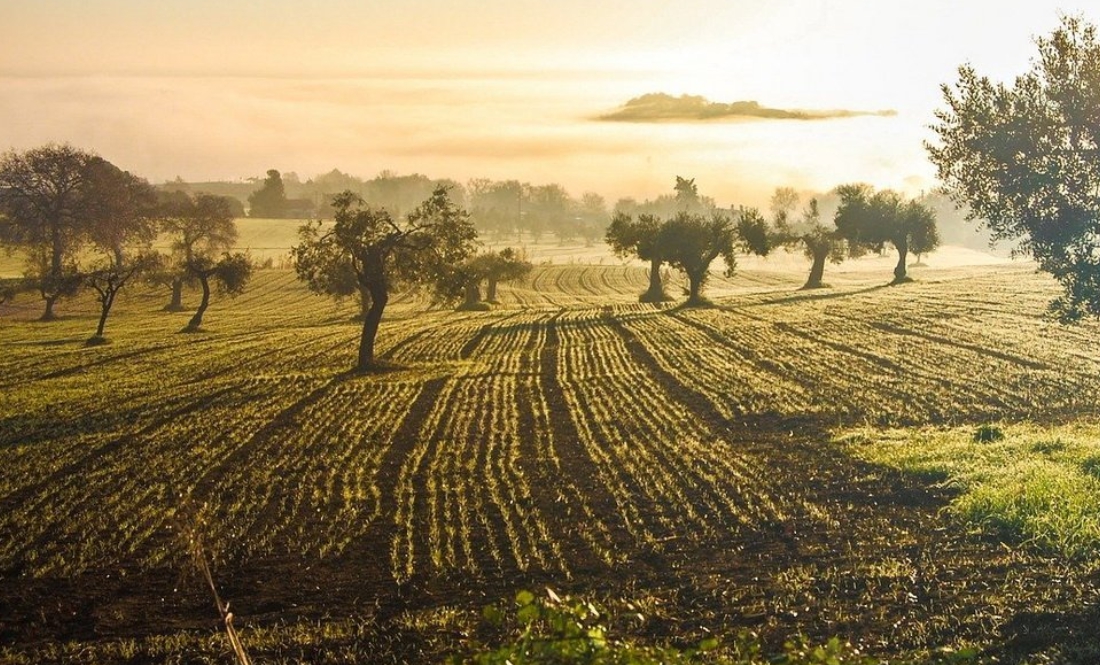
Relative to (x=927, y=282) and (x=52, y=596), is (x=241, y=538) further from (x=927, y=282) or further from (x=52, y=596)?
(x=927, y=282)

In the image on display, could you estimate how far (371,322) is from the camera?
5094 centimetres

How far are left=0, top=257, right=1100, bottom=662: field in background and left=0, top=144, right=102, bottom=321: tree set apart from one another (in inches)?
1999

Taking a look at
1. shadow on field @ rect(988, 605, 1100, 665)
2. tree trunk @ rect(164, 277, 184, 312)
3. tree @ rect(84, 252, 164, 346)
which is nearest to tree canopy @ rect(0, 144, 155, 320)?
tree trunk @ rect(164, 277, 184, 312)

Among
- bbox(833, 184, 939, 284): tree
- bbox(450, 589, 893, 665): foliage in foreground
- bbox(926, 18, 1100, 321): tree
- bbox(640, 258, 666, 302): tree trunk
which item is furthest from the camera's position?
bbox(833, 184, 939, 284): tree

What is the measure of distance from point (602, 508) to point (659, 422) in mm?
11382

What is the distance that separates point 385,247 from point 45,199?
227ft

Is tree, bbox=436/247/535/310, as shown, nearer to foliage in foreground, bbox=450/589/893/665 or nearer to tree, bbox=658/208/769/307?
tree, bbox=658/208/769/307

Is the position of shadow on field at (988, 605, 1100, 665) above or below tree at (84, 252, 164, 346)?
below

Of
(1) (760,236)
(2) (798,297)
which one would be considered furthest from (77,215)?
(2) (798,297)

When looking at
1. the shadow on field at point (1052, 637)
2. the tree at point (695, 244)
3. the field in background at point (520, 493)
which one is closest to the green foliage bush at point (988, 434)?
the field in background at point (520, 493)

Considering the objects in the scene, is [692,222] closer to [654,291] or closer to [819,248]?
[654,291]

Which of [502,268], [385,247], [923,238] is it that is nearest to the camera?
[385,247]

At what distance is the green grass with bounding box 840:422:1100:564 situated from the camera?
20.9m

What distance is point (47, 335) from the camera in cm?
7319
